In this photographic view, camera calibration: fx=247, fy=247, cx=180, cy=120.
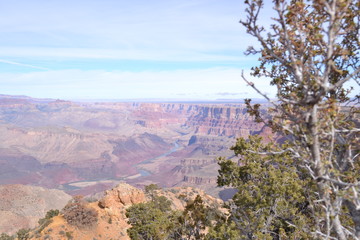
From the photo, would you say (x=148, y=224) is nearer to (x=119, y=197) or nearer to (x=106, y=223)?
(x=106, y=223)

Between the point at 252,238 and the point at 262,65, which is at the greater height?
the point at 262,65

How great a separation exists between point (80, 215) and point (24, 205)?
208ft

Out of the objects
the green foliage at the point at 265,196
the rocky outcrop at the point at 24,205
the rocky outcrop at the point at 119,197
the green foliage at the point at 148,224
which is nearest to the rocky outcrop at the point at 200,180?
the rocky outcrop at the point at 24,205

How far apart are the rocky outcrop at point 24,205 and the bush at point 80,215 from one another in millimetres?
42319

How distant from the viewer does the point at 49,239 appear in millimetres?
31172

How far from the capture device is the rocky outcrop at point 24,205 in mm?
69738

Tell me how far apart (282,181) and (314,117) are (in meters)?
9.33

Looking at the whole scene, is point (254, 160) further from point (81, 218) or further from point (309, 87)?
point (81, 218)

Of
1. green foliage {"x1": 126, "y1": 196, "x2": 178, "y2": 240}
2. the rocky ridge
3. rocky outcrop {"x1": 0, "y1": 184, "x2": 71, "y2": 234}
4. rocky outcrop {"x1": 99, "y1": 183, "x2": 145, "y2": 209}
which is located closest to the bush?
the rocky ridge

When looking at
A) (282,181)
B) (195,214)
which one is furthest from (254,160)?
(195,214)

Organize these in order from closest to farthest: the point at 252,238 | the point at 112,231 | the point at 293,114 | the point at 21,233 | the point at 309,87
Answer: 1. the point at 309,87
2. the point at 293,114
3. the point at 252,238
4. the point at 21,233
5. the point at 112,231

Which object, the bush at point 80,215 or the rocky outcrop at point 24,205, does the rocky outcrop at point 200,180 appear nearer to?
the rocky outcrop at point 24,205

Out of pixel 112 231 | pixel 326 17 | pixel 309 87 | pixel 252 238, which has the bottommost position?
pixel 112 231

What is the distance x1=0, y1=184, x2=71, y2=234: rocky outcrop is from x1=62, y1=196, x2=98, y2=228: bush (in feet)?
139
